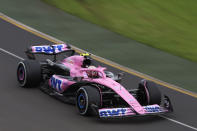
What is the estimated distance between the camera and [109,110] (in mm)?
14969

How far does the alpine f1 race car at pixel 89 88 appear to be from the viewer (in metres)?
15.1

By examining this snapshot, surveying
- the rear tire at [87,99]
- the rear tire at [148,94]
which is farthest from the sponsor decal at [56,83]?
the rear tire at [148,94]

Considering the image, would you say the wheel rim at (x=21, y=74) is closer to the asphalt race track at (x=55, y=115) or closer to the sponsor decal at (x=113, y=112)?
the asphalt race track at (x=55, y=115)

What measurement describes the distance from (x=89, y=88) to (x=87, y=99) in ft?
1.23

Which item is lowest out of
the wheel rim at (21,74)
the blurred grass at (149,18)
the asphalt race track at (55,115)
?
the asphalt race track at (55,115)

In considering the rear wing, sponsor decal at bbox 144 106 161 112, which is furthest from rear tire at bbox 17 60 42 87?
sponsor decal at bbox 144 106 161 112

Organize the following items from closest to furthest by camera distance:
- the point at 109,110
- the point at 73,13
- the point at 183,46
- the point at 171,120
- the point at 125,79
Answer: the point at 109,110 < the point at 171,120 < the point at 125,79 < the point at 183,46 < the point at 73,13

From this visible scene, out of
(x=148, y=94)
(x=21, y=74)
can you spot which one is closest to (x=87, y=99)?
(x=148, y=94)

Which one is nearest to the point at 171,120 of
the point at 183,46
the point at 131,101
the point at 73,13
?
the point at 131,101

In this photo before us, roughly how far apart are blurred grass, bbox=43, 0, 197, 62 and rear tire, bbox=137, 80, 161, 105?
709 cm

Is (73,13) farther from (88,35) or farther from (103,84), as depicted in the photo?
(103,84)

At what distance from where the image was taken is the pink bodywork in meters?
15.3

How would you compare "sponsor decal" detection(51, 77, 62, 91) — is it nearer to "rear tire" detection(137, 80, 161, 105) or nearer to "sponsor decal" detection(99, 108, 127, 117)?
"sponsor decal" detection(99, 108, 127, 117)

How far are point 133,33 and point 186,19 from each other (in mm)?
3637
